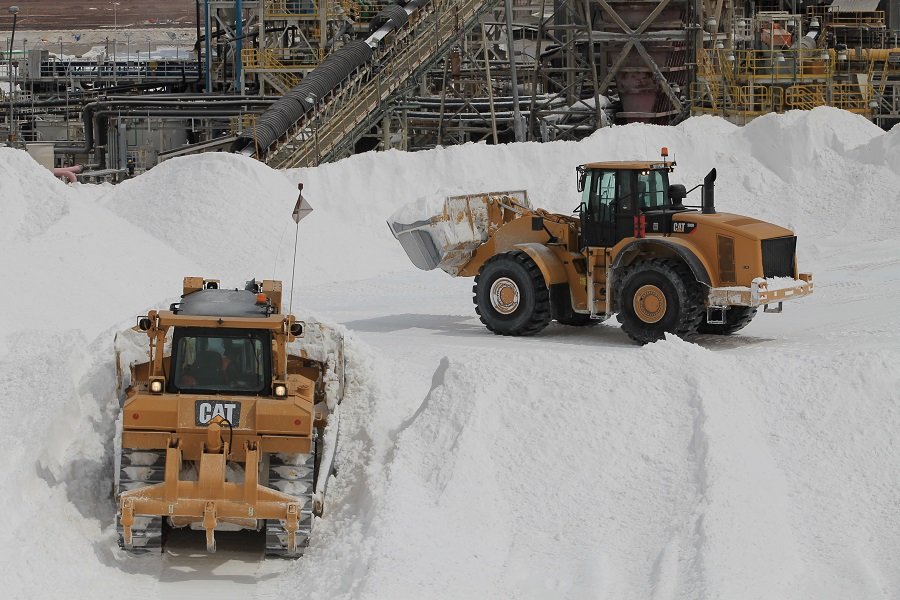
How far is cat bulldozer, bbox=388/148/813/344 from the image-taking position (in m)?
18.3

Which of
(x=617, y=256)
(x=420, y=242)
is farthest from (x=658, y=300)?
(x=420, y=242)

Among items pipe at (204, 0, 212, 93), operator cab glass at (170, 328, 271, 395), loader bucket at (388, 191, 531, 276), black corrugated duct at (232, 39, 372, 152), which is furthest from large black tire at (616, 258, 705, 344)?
pipe at (204, 0, 212, 93)

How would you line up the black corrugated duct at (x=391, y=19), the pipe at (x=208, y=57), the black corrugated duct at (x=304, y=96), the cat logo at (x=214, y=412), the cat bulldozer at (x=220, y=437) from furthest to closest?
the pipe at (x=208, y=57)
the black corrugated duct at (x=391, y=19)
the black corrugated duct at (x=304, y=96)
the cat logo at (x=214, y=412)
the cat bulldozer at (x=220, y=437)

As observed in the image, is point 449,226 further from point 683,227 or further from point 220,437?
point 220,437

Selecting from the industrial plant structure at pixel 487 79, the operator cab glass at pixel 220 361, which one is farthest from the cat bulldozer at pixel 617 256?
the industrial plant structure at pixel 487 79

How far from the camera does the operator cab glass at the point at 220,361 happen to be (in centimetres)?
1289

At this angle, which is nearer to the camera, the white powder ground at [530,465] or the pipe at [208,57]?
the white powder ground at [530,465]

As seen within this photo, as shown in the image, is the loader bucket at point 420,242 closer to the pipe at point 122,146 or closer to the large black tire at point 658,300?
the large black tire at point 658,300

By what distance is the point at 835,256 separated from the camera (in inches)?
1089

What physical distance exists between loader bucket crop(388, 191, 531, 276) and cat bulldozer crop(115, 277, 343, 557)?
→ 706 centimetres

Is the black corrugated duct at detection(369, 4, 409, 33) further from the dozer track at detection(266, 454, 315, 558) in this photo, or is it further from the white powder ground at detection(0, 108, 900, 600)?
the dozer track at detection(266, 454, 315, 558)

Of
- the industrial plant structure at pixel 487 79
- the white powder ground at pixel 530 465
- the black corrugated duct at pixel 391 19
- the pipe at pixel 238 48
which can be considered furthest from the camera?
the pipe at pixel 238 48

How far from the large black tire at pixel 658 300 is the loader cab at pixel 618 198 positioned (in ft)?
1.77

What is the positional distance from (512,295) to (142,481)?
8188mm
